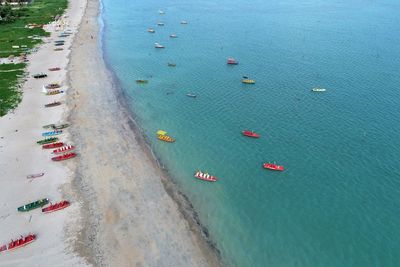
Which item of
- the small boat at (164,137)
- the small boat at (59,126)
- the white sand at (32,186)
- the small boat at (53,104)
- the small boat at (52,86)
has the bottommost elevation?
the small boat at (164,137)

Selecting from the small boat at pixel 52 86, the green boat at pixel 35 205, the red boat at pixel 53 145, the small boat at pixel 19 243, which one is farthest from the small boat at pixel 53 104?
the small boat at pixel 19 243

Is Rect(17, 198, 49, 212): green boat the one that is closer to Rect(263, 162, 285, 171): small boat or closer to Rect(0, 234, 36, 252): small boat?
Rect(0, 234, 36, 252): small boat

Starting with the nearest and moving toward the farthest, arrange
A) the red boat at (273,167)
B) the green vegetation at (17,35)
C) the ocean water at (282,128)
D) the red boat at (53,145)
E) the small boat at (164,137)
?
the ocean water at (282,128), the red boat at (273,167), the red boat at (53,145), the small boat at (164,137), the green vegetation at (17,35)

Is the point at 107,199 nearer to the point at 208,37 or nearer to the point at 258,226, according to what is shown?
the point at 258,226

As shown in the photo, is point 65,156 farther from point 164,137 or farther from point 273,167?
point 273,167

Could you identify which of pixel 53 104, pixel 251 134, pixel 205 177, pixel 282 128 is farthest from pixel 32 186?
pixel 282 128

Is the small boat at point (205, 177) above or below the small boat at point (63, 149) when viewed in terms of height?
below

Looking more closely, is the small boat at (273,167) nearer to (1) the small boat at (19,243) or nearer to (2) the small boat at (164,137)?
(2) the small boat at (164,137)
